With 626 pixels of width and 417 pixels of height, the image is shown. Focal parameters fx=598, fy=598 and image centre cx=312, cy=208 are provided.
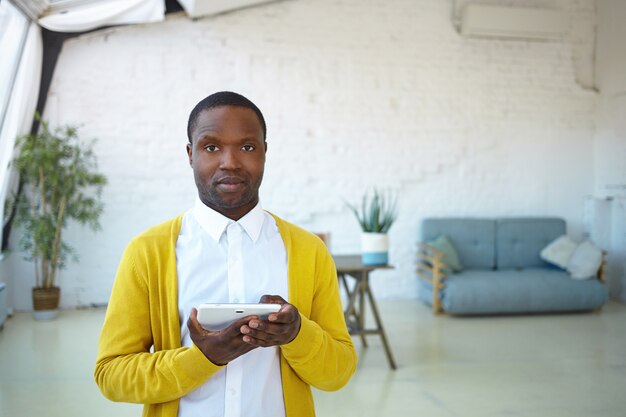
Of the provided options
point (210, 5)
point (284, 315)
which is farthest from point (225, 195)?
point (210, 5)

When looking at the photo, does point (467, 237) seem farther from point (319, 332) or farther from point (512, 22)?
point (319, 332)

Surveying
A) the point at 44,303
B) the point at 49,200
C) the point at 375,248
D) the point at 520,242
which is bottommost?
the point at 44,303

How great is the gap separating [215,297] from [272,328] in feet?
0.61

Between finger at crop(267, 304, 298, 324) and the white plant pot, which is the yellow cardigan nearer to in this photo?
finger at crop(267, 304, 298, 324)

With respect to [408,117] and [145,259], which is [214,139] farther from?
[408,117]

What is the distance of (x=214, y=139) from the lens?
1102mm

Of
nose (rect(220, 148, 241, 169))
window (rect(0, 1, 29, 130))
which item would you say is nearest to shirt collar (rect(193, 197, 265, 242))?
nose (rect(220, 148, 241, 169))

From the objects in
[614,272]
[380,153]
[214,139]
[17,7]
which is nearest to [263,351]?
[214,139]

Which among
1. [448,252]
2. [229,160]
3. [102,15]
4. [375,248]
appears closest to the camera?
[229,160]

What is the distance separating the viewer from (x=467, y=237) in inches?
238

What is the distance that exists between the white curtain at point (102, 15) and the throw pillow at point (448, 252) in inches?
131

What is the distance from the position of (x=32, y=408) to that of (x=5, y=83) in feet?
9.35

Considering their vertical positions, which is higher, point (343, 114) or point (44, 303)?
point (343, 114)

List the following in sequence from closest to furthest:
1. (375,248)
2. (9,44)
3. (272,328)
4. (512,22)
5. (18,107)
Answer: (272,328) < (375,248) < (9,44) < (18,107) < (512,22)
